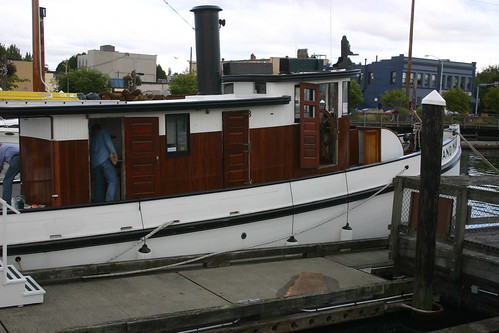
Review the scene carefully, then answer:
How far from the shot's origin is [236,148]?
9.91 metres

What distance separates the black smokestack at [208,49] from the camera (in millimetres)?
11023

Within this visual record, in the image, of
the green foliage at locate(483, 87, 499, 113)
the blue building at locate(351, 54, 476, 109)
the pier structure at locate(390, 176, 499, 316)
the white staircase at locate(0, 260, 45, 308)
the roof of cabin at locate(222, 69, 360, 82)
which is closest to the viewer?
the white staircase at locate(0, 260, 45, 308)

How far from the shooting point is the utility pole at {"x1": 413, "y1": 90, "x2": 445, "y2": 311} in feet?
24.3

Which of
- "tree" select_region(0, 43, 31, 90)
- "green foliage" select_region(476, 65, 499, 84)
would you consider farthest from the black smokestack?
"green foliage" select_region(476, 65, 499, 84)

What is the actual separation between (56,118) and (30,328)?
329cm

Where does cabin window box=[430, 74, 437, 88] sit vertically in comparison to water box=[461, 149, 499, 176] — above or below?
above

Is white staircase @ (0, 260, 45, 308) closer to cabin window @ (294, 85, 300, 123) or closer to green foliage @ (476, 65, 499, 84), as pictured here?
cabin window @ (294, 85, 300, 123)

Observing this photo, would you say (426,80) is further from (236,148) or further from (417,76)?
(236,148)

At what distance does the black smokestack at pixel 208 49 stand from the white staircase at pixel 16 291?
5.68m

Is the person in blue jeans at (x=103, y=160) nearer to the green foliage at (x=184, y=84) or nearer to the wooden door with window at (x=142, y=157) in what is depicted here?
the wooden door with window at (x=142, y=157)

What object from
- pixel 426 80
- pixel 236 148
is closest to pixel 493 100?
pixel 426 80

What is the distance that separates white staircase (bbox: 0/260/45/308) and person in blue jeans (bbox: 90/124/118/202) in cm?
227

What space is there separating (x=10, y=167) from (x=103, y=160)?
1769mm

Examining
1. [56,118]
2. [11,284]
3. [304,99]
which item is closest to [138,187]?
[56,118]
